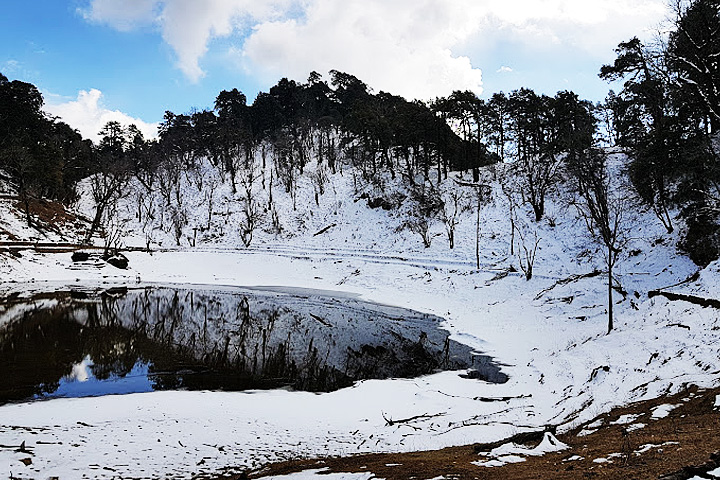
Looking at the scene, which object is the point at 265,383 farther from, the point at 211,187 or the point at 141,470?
the point at 211,187

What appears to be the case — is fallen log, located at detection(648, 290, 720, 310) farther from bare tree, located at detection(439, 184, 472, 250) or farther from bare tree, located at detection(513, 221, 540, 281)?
bare tree, located at detection(439, 184, 472, 250)

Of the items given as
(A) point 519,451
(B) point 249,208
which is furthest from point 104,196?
(A) point 519,451

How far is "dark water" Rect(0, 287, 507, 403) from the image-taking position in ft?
42.8

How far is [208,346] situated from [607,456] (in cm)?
1612

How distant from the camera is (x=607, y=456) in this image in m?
5.12

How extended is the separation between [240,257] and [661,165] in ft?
128

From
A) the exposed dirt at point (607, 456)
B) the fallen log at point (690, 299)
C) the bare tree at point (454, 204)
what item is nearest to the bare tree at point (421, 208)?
the bare tree at point (454, 204)

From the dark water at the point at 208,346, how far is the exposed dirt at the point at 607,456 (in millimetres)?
6293

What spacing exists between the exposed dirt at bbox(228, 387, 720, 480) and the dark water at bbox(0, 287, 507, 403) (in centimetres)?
629

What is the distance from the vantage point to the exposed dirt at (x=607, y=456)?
14.8 feet

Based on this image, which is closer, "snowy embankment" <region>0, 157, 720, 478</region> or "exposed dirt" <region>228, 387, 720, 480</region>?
"exposed dirt" <region>228, 387, 720, 480</region>

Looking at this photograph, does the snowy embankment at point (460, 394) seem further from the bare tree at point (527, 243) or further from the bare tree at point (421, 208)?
the bare tree at point (421, 208)

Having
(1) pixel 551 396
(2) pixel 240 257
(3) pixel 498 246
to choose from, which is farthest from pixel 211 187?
Result: (1) pixel 551 396

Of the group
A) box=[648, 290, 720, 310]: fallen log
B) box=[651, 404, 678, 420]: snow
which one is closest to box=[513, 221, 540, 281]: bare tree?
box=[648, 290, 720, 310]: fallen log
